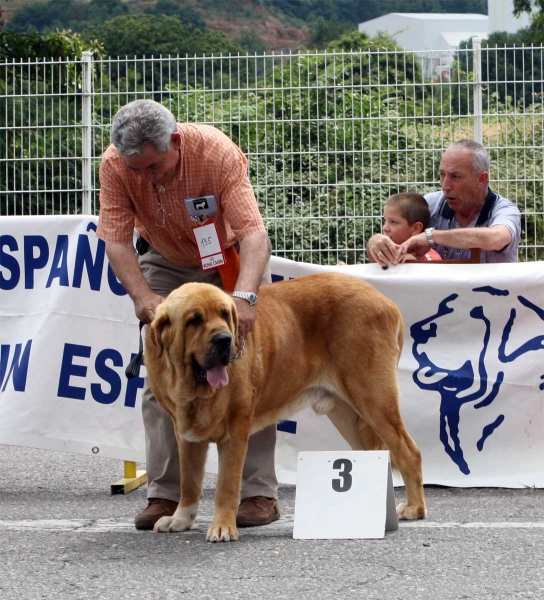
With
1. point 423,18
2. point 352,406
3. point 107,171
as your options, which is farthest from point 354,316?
point 423,18

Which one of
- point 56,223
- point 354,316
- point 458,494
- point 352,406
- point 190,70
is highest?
point 190,70

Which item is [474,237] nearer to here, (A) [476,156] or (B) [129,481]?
(A) [476,156]

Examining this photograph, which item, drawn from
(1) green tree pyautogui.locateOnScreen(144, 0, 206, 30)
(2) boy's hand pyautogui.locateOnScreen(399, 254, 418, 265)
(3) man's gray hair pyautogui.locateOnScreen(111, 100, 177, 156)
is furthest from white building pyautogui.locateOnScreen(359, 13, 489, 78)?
(3) man's gray hair pyautogui.locateOnScreen(111, 100, 177, 156)

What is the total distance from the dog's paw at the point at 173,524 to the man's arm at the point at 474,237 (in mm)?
2058

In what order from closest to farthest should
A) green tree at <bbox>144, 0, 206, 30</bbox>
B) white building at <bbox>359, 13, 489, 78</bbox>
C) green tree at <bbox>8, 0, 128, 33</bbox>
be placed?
1. green tree at <bbox>8, 0, 128, 33</bbox>
2. green tree at <bbox>144, 0, 206, 30</bbox>
3. white building at <bbox>359, 13, 489, 78</bbox>

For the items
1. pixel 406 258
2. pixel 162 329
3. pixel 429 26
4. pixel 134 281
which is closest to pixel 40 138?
pixel 406 258

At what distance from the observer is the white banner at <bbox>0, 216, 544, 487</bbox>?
586 centimetres

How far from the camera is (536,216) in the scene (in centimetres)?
949

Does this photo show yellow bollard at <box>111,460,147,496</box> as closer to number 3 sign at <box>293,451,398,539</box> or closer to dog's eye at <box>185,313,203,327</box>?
number 3 sign at <box>293,451,398,539</box>

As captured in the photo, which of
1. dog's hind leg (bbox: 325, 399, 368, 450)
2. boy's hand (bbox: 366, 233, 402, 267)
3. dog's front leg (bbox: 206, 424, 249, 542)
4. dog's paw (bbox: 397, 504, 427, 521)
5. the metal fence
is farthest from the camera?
the metal fence

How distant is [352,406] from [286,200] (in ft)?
16.1

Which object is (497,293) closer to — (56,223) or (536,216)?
(56,223)

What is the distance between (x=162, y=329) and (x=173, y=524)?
3.02 feet

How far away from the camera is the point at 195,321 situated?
418 centimetres
